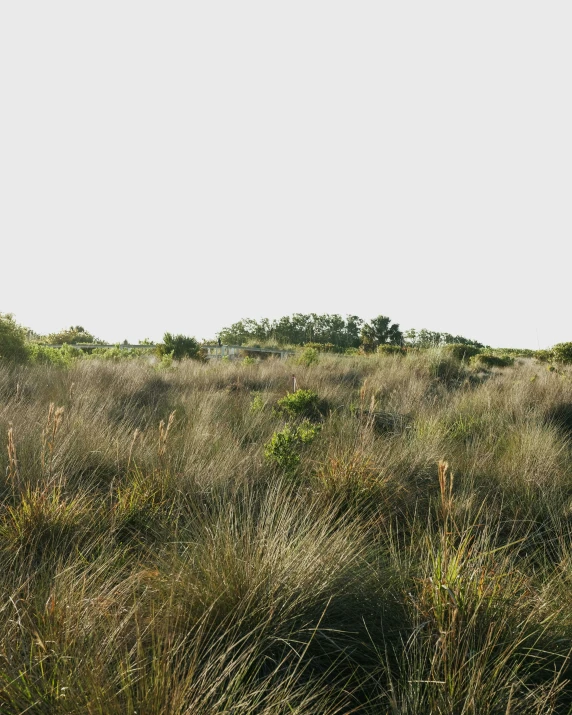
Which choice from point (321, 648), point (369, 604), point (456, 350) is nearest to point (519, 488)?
point (369, 604)

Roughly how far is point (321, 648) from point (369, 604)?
1.17 feet

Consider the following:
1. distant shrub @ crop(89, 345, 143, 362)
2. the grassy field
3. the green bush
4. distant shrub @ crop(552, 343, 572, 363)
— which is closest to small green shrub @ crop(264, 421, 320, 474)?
the grassy field

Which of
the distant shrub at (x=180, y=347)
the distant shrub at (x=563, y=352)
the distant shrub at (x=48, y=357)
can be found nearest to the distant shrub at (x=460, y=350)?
the distant shrub at (x=563, y=352)

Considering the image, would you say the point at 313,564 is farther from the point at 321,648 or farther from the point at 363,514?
the point at 363,514

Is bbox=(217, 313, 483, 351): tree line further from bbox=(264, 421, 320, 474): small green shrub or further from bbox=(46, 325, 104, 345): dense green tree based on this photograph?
bbox=(264, 421, 320, 474): small green shrub

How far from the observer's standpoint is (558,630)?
260cm

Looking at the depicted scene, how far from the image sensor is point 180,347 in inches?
687

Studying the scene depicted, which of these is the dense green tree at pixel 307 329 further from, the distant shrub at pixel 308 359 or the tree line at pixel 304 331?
the distant shrub at pixel 308 359

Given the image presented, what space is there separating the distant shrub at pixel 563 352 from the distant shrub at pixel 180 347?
981 centimetres

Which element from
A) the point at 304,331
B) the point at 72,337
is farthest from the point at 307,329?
the point at 72,337

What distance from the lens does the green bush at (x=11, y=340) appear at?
11.0 m

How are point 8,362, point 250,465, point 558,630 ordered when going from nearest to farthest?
point 558,630 < point 250,465 < point 8,362

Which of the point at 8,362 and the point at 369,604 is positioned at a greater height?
the point at 8,362

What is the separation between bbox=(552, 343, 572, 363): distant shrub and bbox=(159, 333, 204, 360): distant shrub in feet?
32.2
